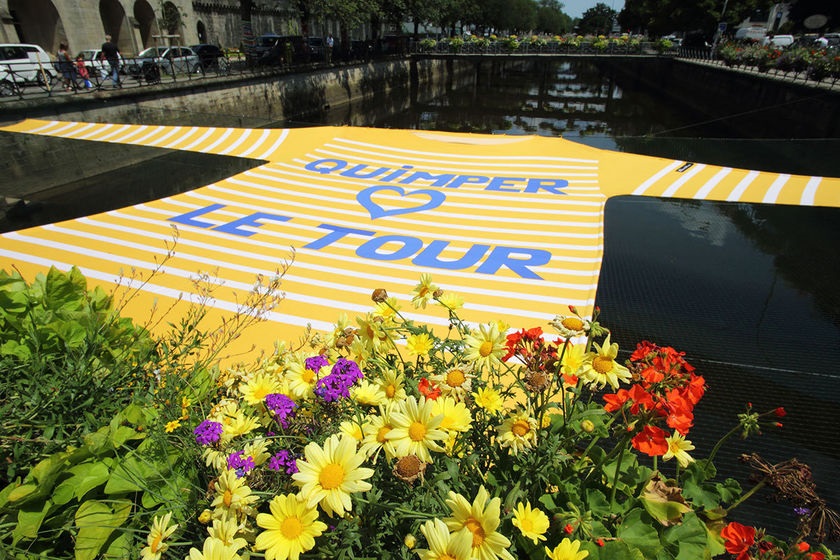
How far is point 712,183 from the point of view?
6.58 meters

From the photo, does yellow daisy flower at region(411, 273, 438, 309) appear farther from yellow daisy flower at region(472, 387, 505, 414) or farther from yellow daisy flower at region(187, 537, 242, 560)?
yellow daisy flower at region(187, 537, 242, 560)

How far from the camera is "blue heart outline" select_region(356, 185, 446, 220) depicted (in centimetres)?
618

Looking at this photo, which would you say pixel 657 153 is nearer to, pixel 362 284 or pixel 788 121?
pixel 362 284

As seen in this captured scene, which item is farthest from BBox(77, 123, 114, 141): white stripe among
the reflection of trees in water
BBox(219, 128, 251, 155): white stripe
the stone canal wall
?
the reflection of trees in water

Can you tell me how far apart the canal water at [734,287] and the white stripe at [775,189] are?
0.45 feet

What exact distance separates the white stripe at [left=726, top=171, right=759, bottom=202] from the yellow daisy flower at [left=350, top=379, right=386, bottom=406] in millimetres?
6742

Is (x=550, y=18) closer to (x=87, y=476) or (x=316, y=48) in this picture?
(x=316, y=48)

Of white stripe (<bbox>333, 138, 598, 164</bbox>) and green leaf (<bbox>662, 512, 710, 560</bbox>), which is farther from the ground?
green leaf (<bbox>662, 512, 710, 560</bbox>)

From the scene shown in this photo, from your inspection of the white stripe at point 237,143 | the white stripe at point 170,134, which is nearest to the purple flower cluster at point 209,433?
the white stripe at point 237,143

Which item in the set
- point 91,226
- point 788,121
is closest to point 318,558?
point 91,226

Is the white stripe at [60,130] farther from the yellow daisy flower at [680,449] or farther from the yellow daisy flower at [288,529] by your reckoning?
the yellow daisy flower at [680,449]

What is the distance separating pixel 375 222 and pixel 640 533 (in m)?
5.19

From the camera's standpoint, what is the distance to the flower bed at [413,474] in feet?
2.97

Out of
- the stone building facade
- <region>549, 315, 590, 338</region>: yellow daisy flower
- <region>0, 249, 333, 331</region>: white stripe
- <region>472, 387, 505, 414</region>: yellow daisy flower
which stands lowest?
<region>0, 249, 333, 331</region>: white stripe
